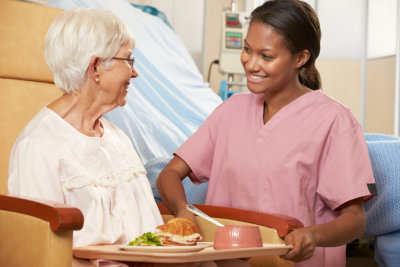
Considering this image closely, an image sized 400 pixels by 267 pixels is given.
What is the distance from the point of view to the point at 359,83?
5.20m

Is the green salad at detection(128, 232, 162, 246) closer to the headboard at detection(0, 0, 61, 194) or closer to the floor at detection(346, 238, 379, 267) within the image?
the headboard at detection(0, 0, 61, 194)

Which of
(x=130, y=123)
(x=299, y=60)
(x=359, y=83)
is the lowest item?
(x=359, y=83)

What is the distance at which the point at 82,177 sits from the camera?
1.32 meters

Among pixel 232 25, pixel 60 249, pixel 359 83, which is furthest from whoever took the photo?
pixel 359 83

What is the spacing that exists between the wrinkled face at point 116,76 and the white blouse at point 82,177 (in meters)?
0.10

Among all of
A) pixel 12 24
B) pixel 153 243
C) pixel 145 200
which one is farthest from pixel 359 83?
pixel 153 243

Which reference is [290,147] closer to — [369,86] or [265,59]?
[265,59]

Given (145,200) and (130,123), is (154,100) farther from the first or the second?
(145,200)

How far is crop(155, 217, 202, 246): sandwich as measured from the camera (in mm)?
1127

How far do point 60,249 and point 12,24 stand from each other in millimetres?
1256

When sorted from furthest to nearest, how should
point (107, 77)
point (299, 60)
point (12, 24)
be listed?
point (12, 24)
point (299, 60)
point (107, 77)

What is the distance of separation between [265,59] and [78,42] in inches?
20.8

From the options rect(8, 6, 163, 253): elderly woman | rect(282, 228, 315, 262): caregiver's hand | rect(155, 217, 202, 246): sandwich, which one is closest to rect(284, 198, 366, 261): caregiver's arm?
rect(282, 228, 315, 262): caregiver's hand

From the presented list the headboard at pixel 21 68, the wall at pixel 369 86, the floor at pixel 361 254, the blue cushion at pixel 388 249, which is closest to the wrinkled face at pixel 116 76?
the headboard at pixel 21 68
